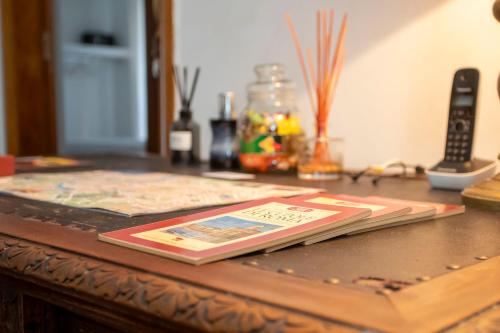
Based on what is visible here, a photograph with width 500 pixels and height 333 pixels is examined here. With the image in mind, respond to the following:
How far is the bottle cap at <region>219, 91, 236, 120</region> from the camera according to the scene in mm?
1341

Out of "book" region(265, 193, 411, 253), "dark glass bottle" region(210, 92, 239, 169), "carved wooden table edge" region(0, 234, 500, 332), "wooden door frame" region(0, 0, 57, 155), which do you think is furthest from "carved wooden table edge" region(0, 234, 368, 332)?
"wooden door frame" region(0, 0, 57, 155)

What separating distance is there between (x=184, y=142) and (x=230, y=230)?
0.87 metres

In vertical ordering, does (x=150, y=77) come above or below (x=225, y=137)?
above

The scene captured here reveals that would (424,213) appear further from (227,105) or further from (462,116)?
(227,105)

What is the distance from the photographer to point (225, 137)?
53.2 inches

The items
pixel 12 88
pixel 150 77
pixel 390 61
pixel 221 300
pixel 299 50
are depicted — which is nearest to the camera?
pixel 221 300

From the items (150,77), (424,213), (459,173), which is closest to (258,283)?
(424,213)

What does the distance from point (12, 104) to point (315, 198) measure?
2.16 m

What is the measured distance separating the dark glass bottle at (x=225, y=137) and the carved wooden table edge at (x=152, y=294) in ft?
2.55

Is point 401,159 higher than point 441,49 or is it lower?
lower

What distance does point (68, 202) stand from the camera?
801 mm

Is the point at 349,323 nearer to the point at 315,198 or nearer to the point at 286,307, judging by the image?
the point at 286,307

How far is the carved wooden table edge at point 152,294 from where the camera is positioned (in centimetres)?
37

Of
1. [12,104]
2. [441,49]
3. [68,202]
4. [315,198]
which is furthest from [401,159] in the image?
[12,104]
